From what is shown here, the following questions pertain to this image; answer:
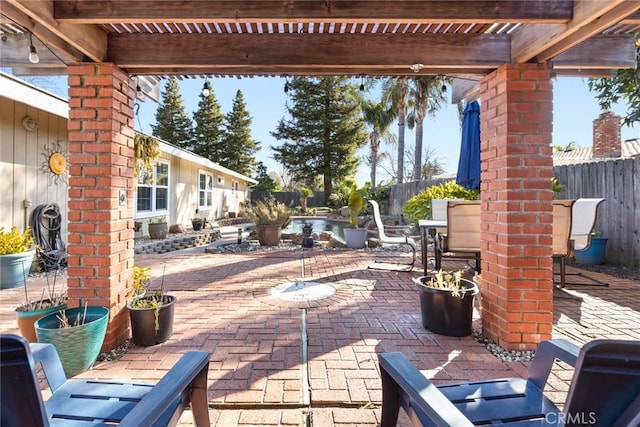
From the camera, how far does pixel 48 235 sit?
218 inches

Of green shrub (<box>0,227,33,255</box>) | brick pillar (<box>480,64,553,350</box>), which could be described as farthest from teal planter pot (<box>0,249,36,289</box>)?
brick pillar (<box>480,64,553,350</box>)

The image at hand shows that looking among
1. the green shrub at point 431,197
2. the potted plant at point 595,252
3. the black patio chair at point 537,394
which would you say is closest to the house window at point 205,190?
the green shrub at point 431,197

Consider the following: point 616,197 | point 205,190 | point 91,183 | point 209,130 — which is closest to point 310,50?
point 91,183

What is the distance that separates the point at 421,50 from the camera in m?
2.63

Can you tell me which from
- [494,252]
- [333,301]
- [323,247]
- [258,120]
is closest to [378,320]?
A: [333,301]

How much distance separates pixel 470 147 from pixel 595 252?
327cm

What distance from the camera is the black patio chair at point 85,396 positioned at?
0.98 metres

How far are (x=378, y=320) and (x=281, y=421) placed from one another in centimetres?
163

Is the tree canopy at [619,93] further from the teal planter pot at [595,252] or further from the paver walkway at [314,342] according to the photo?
the paver walkway at [314,342]

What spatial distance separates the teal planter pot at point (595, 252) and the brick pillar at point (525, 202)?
406 cm

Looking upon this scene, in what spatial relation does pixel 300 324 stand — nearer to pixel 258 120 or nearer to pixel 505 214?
pixel 505 214

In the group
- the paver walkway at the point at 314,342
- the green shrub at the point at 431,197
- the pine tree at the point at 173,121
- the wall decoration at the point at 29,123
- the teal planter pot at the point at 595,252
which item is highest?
the pine tree at the point at 173,121

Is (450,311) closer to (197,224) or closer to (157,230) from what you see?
(157,230)

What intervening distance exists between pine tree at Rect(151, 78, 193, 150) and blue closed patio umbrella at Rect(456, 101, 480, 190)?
27432mm
